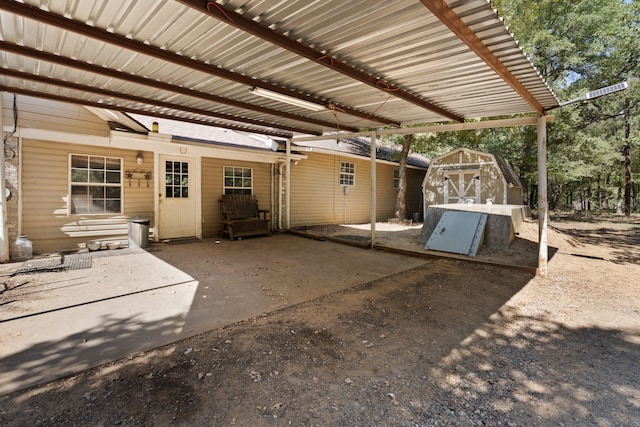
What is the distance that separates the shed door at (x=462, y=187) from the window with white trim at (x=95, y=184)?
12007mm

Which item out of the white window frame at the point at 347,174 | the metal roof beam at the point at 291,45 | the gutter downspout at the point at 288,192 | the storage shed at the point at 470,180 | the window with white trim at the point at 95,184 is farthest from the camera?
the white window frame at the point at 347,174

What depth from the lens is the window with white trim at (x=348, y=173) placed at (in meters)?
12.4

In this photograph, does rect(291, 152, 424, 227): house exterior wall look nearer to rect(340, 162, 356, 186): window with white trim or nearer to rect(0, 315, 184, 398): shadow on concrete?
rect(340, 162, 356, 186): window with white trim

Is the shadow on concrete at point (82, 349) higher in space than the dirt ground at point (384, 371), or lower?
higher

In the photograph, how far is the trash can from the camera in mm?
6705

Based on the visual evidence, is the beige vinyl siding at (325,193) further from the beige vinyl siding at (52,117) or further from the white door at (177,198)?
the beige vinyl siding at (52,117)

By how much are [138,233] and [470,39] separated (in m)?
6.95

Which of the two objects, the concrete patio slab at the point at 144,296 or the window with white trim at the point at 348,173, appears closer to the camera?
the concrete patio slab at the point at 144,296

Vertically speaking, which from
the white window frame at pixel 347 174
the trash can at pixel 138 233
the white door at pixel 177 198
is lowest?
the trash can at pixel 138 233

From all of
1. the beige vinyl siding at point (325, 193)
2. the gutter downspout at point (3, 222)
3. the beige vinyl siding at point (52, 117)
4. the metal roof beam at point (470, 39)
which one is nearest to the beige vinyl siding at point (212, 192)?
the beige vinyl siding at point (325, 193)

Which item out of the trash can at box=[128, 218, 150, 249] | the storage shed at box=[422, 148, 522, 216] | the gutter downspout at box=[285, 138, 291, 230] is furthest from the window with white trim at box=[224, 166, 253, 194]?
the storage shed at box=[422, 148, 522, 216]

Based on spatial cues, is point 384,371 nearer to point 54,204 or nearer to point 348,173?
point 54,204

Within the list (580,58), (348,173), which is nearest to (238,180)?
(348,173)

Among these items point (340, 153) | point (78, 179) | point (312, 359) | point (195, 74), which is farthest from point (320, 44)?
point (340, 153)
